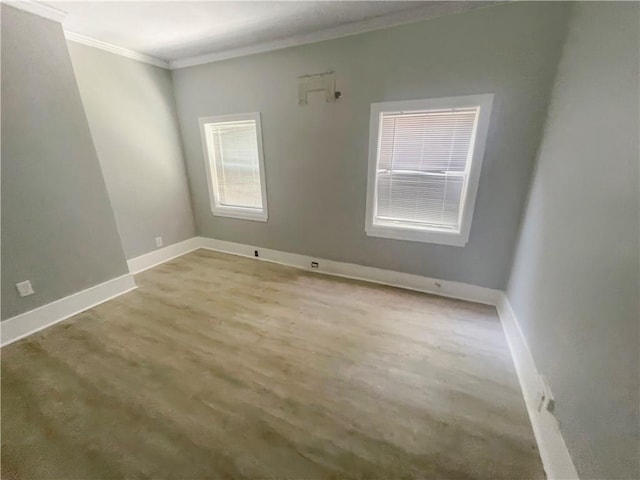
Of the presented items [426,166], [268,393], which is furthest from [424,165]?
[268,393]

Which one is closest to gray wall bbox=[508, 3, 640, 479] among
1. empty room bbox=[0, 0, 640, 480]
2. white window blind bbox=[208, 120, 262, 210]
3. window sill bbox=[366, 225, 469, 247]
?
empty room bbox=[0, 0, 640, 480]

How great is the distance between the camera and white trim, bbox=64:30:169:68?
2542 mm

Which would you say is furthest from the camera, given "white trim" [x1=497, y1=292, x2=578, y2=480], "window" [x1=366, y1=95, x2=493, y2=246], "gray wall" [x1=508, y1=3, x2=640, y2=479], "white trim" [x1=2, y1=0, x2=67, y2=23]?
"window" [x1=366, y1=95, x2=493, y2=246]

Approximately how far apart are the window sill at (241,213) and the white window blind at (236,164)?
89 millimetres

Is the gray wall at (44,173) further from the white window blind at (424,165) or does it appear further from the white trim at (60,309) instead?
the white window blind at (424,165)

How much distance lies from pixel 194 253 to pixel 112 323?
67.4 inches

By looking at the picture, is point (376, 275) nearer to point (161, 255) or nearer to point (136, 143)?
point (161, 255)

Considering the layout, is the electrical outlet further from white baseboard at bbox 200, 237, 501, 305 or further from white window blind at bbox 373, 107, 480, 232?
white window blind at bbox 373, 107, 480, 232

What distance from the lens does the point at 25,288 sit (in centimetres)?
218

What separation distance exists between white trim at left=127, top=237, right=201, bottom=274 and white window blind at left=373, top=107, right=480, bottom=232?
3.01 metres

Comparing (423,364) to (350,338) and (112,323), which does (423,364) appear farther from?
(112,323)

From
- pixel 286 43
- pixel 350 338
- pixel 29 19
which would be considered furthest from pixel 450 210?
pixel 29 19

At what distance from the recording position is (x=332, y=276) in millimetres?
3207

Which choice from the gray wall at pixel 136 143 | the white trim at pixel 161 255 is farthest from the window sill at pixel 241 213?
the white trim at pixel 161 255
